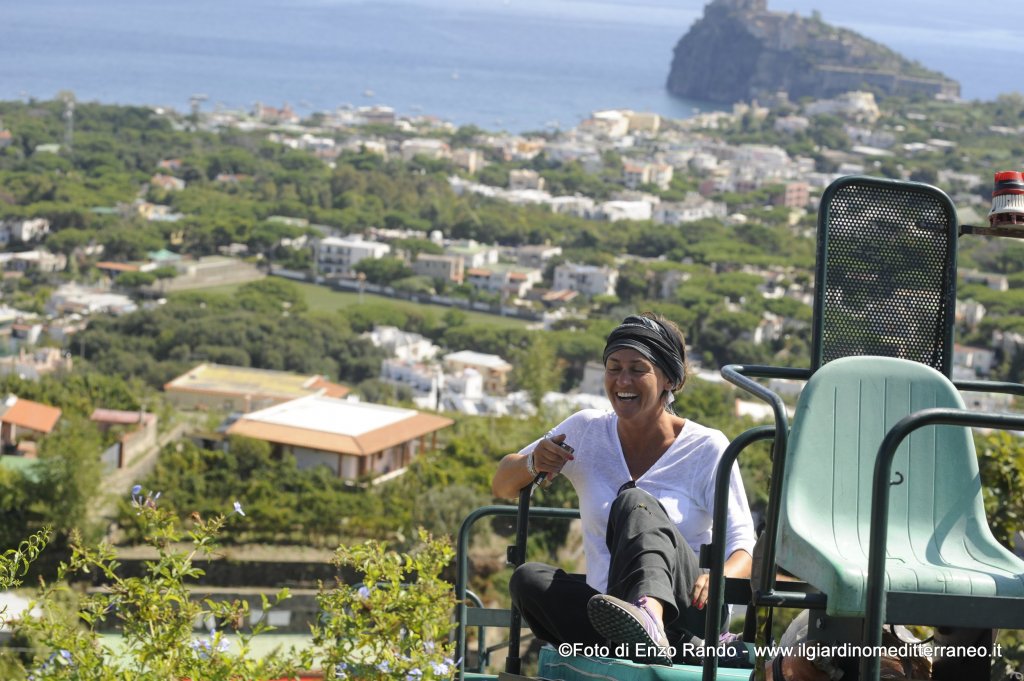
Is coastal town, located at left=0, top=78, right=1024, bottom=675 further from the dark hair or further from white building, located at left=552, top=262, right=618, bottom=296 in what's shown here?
the dark hair

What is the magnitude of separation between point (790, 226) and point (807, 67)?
4441 cm

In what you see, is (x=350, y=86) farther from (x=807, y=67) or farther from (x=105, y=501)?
(x=105, y=501)

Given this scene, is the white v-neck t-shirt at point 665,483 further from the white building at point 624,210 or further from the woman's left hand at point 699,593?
the white building at point 624,210

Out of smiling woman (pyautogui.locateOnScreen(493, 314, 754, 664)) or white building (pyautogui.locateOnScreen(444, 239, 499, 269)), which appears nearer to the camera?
smiling woman (pyautogui.locateOnScreen(493, 314, 754, 664))

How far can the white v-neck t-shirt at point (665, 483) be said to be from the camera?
176 cm

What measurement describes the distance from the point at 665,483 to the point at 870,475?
0.34 meters

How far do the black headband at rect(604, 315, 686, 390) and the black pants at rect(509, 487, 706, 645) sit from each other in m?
0.24

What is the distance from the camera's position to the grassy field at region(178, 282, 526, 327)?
A: 124 ft

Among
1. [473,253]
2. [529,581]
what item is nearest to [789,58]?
[473,253]

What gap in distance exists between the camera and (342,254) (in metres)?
43.8

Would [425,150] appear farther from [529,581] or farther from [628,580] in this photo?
[628,580]

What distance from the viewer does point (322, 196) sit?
52219 millimetres

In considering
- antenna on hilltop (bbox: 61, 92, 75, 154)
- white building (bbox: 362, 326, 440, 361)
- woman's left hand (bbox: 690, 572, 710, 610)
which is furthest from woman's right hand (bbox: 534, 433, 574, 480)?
antenna on hilltop (bbox: 61, 92, 75, 154)

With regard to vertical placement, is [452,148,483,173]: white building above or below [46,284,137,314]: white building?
above
